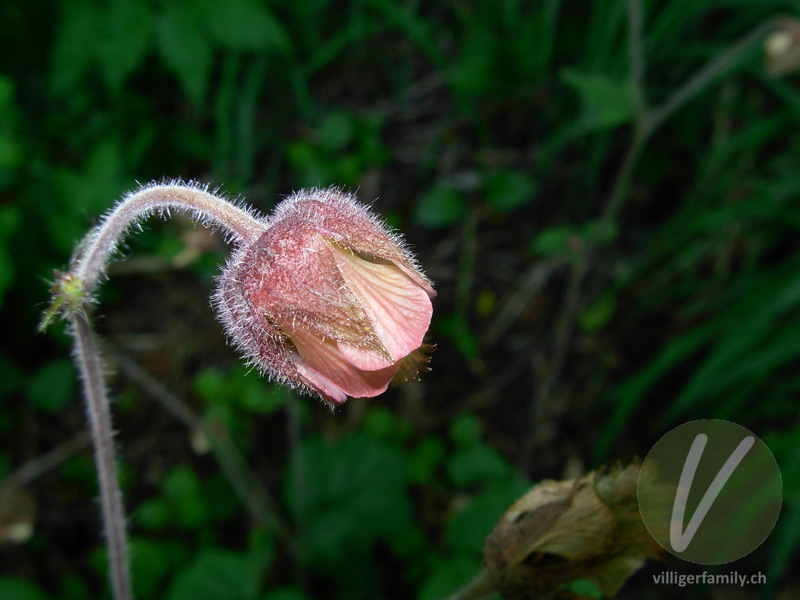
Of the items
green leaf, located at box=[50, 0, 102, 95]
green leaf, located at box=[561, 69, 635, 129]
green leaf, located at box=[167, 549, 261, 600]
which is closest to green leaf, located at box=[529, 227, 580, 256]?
green leaf, located at box=[561, 69, 635, 129]

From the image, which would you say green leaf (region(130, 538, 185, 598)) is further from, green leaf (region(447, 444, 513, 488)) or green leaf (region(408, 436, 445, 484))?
green leaf (region(447, 444, 513, 488))

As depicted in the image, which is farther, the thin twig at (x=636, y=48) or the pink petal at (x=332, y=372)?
the thin twig at (x=636, y=48)

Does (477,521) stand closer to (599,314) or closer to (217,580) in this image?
(217,580)

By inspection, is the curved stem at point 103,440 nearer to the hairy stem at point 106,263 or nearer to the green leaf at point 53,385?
the hairy stem at point 106,263

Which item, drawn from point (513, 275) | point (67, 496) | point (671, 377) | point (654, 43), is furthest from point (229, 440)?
point (654, 43)

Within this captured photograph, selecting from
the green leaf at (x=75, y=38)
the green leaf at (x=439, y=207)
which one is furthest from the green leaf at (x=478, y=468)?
the green leaf at (x=75, y=38)

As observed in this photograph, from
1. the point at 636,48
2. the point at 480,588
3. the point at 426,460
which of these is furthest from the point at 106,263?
the point at 636,48

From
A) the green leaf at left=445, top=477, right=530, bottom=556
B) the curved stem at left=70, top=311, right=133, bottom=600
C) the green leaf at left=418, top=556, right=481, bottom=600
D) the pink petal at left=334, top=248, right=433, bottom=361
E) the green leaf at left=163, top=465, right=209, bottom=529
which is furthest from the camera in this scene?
the green leaf at left=163, top=465, right=209, bottom=529
